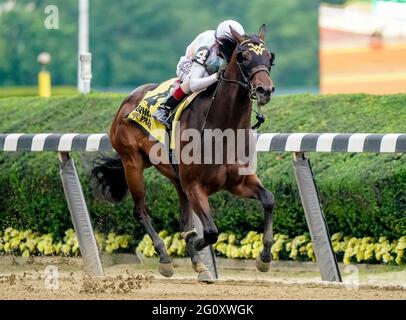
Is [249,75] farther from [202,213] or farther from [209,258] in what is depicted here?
[209,258]

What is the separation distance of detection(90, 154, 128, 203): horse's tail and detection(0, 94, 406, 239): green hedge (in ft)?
0.73

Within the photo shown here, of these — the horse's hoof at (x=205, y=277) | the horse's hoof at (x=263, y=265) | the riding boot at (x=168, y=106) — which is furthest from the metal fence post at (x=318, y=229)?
the riding boot at (x=168, y=106)

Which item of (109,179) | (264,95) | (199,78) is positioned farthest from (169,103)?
(264,95)

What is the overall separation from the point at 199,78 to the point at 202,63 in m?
0.12

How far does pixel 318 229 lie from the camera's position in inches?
305

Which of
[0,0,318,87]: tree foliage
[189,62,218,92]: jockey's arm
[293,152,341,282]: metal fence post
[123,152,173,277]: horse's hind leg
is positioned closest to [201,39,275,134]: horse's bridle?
[189,62,218,92]: jockey's arm

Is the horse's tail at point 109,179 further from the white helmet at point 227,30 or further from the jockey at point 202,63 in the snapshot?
the white helmet at point 227,30

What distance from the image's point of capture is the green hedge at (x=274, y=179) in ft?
25.8

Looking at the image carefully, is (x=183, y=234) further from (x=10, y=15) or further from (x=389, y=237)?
(x=10, y=15)

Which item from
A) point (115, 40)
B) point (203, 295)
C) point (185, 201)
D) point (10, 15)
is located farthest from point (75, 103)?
point (115, 40)

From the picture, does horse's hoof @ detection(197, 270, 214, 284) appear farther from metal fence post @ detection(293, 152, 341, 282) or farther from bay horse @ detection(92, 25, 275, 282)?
metal fence post @ detection(293, 152, 341, 282)

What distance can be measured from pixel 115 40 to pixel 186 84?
42.9 meters

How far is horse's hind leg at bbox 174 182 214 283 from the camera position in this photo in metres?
7.99

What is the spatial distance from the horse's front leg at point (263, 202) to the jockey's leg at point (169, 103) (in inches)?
28.4
